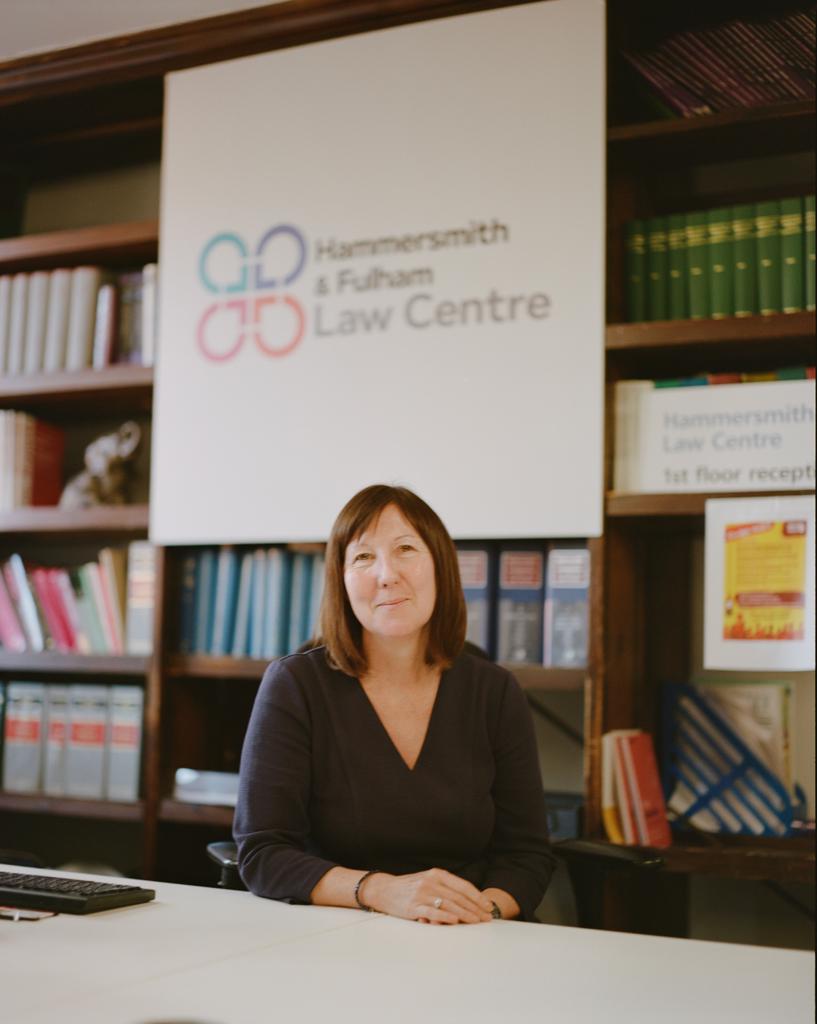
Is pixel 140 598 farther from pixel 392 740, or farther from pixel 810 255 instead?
pixel 810 255

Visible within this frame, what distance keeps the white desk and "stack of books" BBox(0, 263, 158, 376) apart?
1869 mm

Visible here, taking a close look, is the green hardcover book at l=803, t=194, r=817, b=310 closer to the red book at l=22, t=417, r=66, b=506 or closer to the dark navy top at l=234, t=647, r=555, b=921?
the dark navy top at l=234, t=647, r=555, b=921

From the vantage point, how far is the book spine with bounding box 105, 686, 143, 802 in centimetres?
290

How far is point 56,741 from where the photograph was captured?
3.01 metres

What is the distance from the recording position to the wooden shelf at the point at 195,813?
8.91 feet

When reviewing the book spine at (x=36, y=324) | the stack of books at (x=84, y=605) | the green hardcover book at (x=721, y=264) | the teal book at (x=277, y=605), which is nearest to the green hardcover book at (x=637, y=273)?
the green hardcover book at (x=721, y=264)

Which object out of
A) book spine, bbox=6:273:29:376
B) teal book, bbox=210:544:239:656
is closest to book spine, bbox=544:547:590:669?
teal book, bbox=210:544:239:656

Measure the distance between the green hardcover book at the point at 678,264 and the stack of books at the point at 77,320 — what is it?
130 centimetres

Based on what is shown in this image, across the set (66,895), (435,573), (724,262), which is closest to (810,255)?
(724,262)

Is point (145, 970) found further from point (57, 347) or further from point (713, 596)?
point (57, 347)

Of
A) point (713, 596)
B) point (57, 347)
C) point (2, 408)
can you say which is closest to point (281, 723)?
point (713, 596)

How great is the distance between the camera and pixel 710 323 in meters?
2.42

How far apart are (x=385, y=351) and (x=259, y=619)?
0.71 m

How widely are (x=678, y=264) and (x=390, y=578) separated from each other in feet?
3.65
